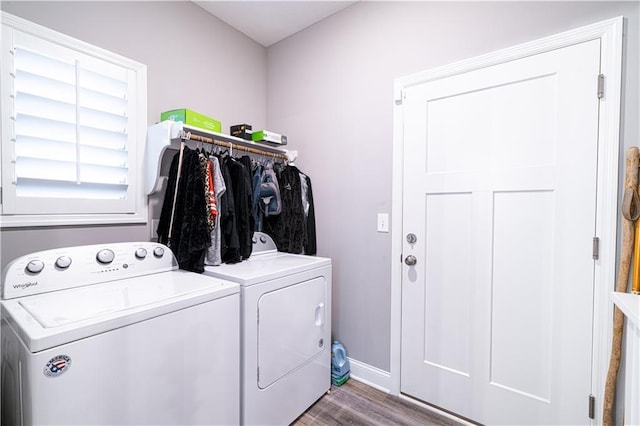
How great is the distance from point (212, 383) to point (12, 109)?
4.96 ft

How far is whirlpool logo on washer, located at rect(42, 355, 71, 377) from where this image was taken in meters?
0.81

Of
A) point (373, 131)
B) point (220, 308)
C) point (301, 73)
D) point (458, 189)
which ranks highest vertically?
point (301, 73)

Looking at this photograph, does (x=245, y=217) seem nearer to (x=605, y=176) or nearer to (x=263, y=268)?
(x=263, y=268)

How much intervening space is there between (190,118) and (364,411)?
2042 mm

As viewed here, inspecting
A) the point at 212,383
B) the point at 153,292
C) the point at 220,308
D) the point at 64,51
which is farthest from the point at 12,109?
the point at 212,383

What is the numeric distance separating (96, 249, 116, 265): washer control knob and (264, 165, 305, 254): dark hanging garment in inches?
39.3

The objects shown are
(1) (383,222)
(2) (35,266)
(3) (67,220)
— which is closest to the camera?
(2) (35,266)

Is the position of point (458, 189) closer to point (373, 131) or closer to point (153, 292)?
point (373, 131)

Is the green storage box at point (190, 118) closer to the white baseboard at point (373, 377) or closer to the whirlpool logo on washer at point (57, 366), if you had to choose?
the whirlpool logo on washer at point (57, 366)

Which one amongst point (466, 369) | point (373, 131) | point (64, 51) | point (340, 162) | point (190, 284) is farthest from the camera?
point (340, 162)

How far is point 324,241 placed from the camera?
2254mm

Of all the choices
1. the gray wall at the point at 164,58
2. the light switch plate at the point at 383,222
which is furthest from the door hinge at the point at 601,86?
the gray wall at the point at 164,58

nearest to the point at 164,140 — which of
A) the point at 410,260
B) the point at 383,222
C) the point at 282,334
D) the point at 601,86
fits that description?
the point at 282,334

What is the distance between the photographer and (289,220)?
2.11 meters
